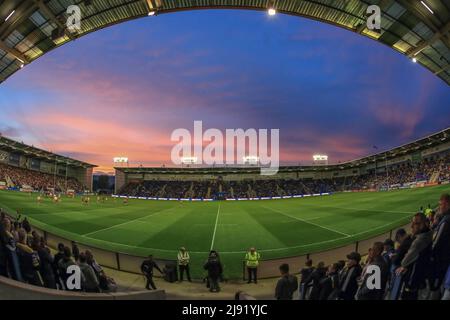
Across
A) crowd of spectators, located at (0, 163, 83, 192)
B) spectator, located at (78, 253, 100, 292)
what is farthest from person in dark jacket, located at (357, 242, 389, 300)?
crowd of spectators, located at (0, 163, 83, 192)

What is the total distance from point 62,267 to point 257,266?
7276mm

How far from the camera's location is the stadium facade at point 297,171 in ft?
168

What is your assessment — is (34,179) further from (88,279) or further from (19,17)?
(88,279)

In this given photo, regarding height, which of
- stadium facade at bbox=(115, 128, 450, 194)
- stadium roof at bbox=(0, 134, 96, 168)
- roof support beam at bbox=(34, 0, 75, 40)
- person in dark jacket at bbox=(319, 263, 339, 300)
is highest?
roof support beam at bbox=(34, 0, 75, 40)

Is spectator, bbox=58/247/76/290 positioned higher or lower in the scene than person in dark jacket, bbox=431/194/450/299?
lower

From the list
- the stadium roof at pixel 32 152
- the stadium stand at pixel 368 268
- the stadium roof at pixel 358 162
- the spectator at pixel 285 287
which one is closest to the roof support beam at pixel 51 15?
the stadium stand at pixel 368 268

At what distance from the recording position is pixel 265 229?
73.8ft

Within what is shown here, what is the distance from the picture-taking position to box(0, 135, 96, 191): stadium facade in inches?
2221

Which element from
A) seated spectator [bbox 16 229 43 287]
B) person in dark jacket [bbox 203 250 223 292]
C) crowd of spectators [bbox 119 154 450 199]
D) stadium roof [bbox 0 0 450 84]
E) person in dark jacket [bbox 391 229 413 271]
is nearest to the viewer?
person in dark jacket [bbox 391 229 413 271]

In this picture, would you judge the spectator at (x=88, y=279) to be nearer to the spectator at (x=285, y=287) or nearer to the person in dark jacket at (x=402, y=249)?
the spectator at (x=285, y=287)

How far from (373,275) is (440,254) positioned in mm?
1335

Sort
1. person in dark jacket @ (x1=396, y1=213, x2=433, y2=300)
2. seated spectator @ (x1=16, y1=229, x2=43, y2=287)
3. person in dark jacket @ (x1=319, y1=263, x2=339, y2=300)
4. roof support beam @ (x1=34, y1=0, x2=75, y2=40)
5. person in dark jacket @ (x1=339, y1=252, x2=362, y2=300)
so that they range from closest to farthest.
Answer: person in dark jacket @ (x1=396, y1=213, x2=433, y2=300)
person in dark jacket @ (x1=339, y1=252, x2=362, y2=300)
person in dark jacket @ (x1=319, y1=263, x2=339, y2=300)
seated spectator @ (x1=16, y1=229, x2=43, y2=287)
roof support beam @ (x1=34, y1=0, x2=75, y2=40)

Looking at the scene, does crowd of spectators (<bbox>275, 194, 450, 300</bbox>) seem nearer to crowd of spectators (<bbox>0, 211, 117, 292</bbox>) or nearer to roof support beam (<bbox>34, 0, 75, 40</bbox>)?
crowd of spectators (<bbox>0, 211, 117, 292</bbox>)

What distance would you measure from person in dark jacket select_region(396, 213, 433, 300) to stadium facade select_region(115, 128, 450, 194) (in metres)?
52.9
